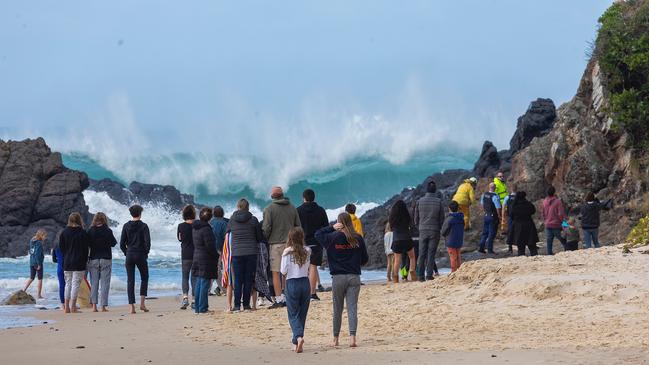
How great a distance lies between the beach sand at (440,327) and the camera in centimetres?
1000

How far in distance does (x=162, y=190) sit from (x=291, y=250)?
204 feet

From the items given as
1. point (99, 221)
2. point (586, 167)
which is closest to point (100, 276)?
point (99, 221)

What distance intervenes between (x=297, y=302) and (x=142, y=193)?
62148 millimetres

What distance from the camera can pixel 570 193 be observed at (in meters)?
28.3

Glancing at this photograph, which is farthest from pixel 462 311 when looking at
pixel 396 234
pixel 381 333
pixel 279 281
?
pixel 396 234

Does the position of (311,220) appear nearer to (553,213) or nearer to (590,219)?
(553,213)

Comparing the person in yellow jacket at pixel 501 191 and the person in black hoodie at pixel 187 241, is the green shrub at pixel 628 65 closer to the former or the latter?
the person in yellow jacket at pixel 501 191

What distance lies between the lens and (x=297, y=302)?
10812 millimetres

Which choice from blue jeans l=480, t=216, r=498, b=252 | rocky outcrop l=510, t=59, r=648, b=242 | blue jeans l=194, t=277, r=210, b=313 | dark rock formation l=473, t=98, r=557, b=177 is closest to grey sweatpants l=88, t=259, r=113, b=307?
blue jeans l=194, t=277, r=210, b=313

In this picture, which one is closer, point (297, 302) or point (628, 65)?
point (297, 302)

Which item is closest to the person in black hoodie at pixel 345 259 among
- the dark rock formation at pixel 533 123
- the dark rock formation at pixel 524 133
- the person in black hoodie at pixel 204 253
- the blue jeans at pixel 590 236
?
the person in black hoodie at pixel 204 253

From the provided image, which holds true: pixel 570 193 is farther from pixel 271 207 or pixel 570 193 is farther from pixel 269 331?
pixel 269 331

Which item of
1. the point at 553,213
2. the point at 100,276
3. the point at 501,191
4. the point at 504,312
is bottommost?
the point at 504,312

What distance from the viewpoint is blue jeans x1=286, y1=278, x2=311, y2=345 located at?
421 inches
